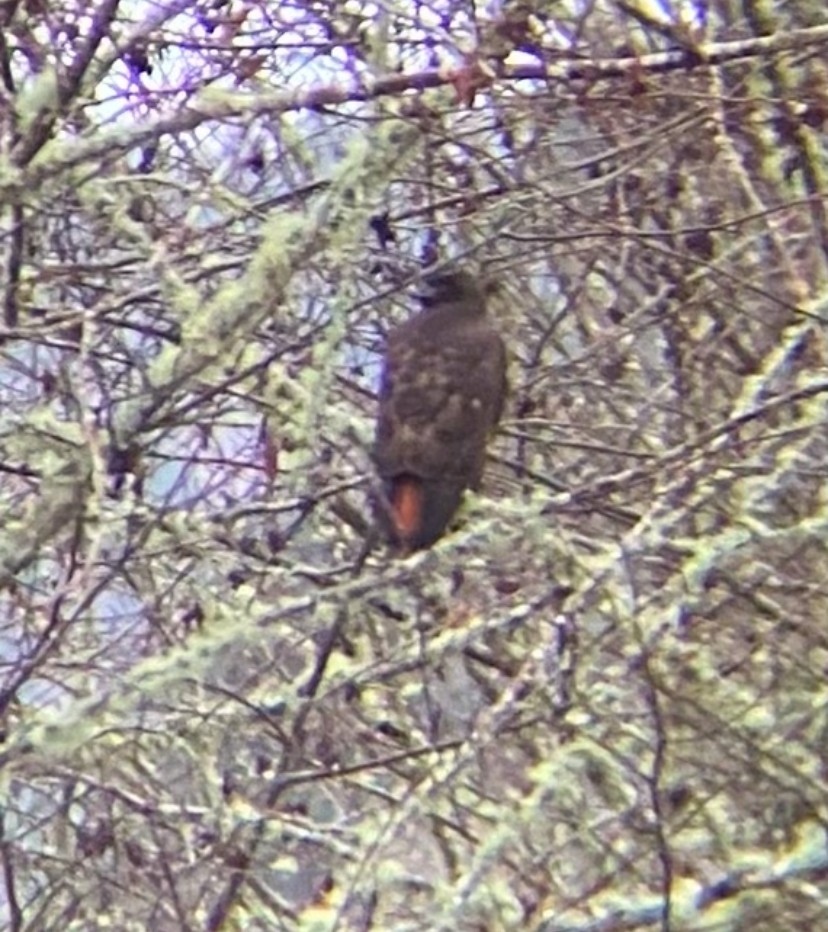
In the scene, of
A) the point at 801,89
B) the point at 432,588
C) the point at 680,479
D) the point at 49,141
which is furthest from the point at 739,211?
the point at 49,141

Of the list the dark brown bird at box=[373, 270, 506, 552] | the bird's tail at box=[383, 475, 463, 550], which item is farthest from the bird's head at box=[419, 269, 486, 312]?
the bird's tail at box=[383, 475, 463, 550]

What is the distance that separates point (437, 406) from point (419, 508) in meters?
0.38

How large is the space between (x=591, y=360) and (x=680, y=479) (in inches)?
88.8

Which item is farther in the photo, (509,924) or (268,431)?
(268,431)

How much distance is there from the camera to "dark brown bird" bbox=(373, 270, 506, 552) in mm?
4836

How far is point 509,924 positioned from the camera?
4.04 m

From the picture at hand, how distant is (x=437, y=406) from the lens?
511 centimetres

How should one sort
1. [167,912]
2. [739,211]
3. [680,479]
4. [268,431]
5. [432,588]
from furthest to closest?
1. [739,211]
2. [167,912]
3. [432,588]
4. [268,431]
5. [680,479]

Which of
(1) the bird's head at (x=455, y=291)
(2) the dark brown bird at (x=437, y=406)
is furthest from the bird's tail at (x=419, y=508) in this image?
(1) the bird's head at (x=455, y=291)

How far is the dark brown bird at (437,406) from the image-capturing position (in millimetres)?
4836

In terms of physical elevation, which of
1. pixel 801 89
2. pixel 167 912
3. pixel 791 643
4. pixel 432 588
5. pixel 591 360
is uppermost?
pixel 801 89

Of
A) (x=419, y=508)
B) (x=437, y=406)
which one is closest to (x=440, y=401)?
(x=437, y=406)

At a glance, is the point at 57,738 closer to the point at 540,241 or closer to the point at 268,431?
the point at 268,431

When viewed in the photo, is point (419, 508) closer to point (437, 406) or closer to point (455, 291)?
point (437, 406)
